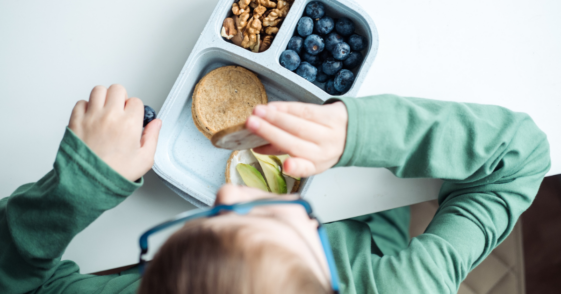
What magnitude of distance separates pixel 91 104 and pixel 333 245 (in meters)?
0.56

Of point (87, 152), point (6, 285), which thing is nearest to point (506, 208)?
point (87, 152)

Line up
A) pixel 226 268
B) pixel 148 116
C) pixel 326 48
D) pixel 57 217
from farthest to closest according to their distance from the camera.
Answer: pixel 326 48, pixel 148 116, pixel 57 217, pixel 226 268

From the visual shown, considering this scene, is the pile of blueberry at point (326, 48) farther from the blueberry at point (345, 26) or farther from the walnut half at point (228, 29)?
the walnut half at point (228, 29)

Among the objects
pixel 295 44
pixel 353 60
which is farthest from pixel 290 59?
pixel 353 60

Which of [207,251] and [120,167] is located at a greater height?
[207,251]

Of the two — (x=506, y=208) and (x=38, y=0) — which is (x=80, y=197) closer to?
(x=38, y=0)

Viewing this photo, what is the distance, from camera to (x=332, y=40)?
809mm

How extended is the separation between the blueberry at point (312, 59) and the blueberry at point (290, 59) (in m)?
0.04

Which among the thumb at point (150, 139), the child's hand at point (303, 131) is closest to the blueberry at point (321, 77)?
the child's hand at point (303, 131)

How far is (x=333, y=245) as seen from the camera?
76 centimetres

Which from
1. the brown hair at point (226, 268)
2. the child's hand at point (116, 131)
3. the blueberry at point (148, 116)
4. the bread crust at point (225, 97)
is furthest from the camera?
the bread crust at point (225, 97)

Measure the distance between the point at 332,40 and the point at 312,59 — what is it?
63 millimetres

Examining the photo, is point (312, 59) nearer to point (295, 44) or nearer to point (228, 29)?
point (295, 44)

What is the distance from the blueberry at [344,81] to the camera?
0.78 meters
